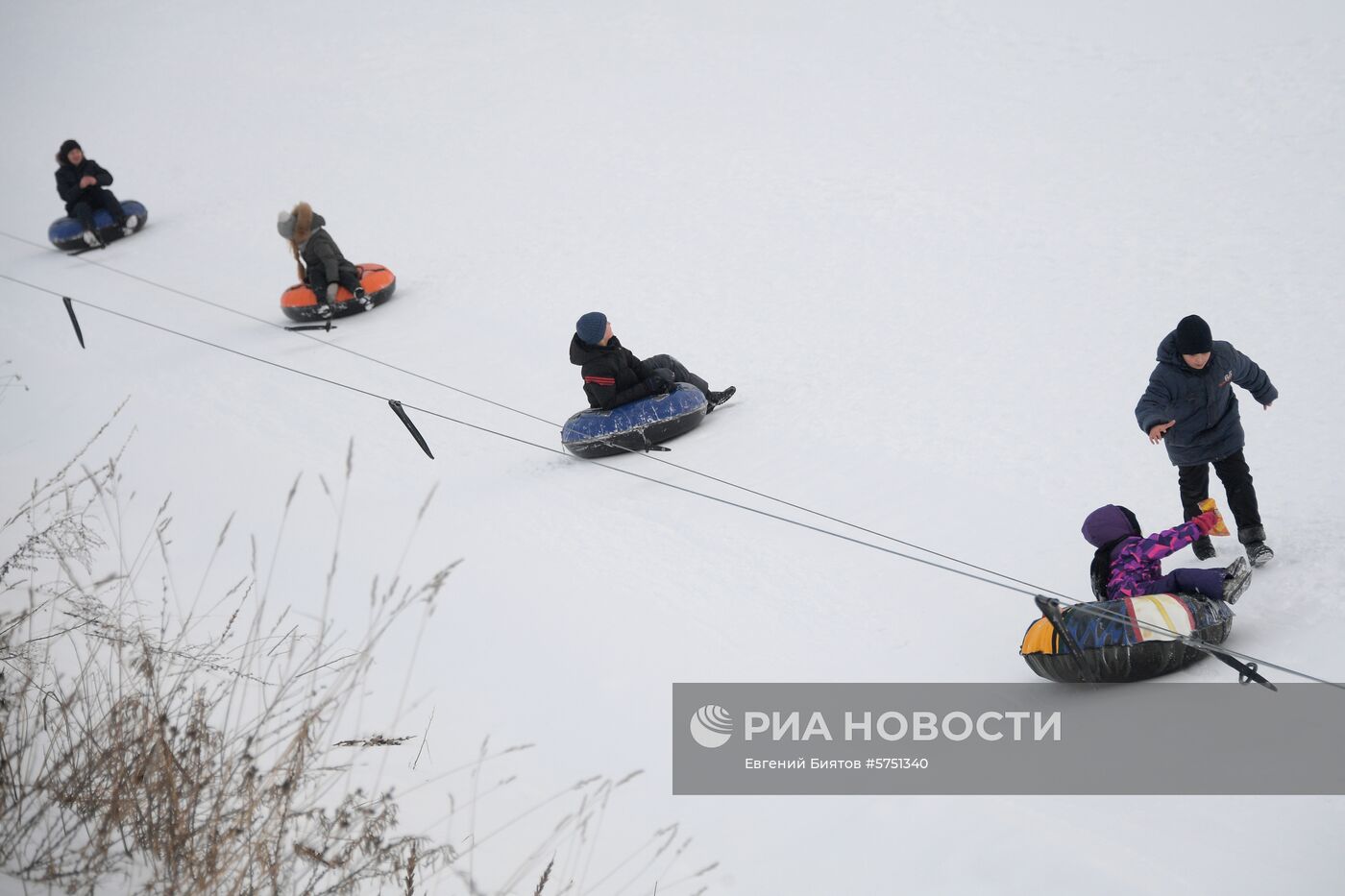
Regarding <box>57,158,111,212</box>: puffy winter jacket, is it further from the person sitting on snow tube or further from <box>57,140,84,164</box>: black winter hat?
the person sitting on snow tube

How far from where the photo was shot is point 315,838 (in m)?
2.94

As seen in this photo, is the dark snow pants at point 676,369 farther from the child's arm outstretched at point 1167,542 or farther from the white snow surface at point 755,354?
the child's arm outstretched at point 1167,542

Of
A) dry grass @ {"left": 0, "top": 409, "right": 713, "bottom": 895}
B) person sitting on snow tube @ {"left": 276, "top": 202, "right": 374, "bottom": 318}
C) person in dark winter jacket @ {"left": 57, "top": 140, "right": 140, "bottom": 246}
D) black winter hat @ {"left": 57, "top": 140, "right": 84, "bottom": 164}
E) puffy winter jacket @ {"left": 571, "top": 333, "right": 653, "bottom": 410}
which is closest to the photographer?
dry grass @ {"left": 0, "top": 409, "right": 713, "bottom": 895}

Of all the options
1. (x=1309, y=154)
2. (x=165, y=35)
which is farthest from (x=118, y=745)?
(x=165, y=35)

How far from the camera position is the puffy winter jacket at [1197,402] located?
4988 millimetres

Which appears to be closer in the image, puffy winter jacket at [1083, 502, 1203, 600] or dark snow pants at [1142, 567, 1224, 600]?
dark snow pants at [1142, 567, 1224, 600]

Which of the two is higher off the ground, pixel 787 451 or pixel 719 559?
pixel 787 451

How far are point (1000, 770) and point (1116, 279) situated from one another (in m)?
6.05

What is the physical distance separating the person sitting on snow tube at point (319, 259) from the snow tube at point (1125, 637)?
845cm

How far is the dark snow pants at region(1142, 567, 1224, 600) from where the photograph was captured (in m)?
4.33

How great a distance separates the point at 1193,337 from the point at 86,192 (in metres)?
13.9

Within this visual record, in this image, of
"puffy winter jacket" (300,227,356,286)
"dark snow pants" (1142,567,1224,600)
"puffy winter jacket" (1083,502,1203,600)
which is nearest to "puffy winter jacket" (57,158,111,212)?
"puffy winter jacket" (300,227,356,286)

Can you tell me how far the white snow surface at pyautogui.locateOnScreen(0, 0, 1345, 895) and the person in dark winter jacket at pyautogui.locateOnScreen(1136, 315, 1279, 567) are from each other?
14.6 inches

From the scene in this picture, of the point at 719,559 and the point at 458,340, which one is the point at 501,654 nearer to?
the point at 719,559
